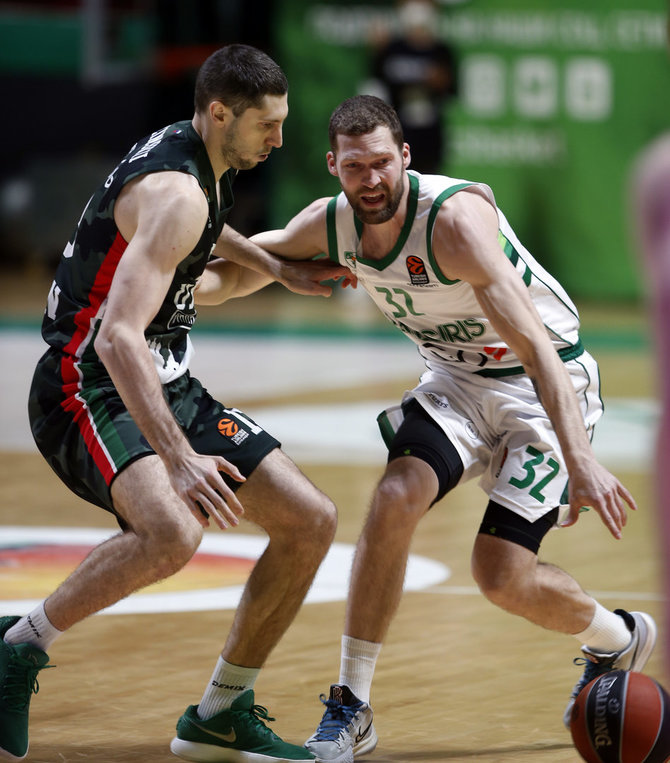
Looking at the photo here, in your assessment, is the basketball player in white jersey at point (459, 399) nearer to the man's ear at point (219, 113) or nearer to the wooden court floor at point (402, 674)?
the wooden court floor at point (402, 674)

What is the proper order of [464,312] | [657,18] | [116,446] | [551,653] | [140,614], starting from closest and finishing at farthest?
[116,446]
[464,312]
[551,653]
[140,614]
[657,18]

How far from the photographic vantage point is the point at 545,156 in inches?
731

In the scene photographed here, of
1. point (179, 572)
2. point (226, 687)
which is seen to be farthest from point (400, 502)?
point (179, 572)

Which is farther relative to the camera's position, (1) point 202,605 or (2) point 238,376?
(2) point 238,376

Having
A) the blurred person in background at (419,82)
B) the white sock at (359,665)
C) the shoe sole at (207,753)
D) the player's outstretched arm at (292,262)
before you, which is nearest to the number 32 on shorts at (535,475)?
the white sock at (359,665)

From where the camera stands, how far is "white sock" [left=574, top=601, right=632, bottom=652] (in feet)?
15.3

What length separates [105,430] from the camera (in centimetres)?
429

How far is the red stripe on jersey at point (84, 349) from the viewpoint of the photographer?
14.1 feet

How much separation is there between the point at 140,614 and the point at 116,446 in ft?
5.87

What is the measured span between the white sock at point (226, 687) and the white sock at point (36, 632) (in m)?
0.47

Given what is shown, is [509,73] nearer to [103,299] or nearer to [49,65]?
[49,65]

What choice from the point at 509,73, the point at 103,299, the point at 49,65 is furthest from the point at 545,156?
the point at 103,299

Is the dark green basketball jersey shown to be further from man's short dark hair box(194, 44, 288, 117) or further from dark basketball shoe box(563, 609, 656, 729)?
dark basketball shoe box(563, 609, 656, 729)

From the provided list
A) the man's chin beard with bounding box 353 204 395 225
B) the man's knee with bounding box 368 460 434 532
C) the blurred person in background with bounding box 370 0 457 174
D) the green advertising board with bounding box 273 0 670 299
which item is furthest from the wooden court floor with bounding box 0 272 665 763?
the green advertising board with bounding box 273 0 670 299
